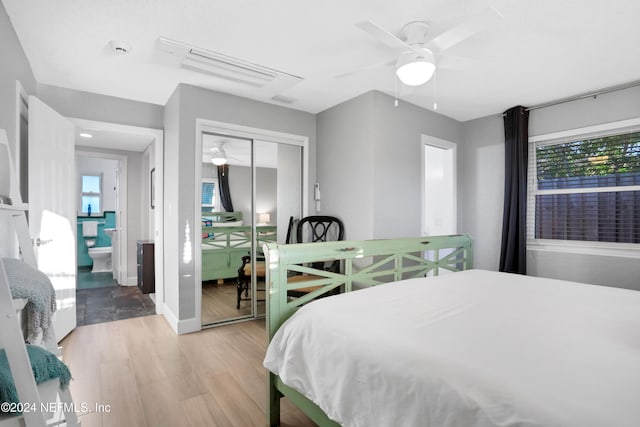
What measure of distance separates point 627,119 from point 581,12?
1714 mm

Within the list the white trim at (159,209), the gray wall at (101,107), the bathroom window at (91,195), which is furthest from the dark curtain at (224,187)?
the bathroom window at (91,195)

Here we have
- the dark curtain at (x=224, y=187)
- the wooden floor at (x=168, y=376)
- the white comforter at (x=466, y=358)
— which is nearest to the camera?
the white comforter at (x=466, y=358)

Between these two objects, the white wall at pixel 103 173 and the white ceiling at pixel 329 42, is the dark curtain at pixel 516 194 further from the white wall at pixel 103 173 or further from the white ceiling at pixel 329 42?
the white wall at pixel 103 173

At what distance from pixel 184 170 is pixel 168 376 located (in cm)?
182

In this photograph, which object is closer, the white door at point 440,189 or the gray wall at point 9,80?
the gray wall at point 9,80

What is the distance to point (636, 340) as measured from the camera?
119cm

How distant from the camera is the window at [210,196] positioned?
10.9ft

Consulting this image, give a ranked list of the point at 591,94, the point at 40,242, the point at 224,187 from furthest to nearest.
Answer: the point at 224,187 → the point at 591,94 → the point at 40,242

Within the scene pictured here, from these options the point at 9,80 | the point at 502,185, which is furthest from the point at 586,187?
the point at 9,80

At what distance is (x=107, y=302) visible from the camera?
409 centimetres

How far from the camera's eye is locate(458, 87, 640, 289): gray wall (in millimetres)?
3094

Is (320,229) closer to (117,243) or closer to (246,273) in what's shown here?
(246,273)

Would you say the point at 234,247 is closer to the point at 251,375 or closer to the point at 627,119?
the point at 251,375

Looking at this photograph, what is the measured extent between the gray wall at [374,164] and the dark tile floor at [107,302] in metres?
2.55
